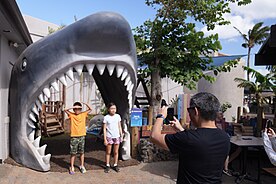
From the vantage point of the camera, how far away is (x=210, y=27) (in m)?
7.68

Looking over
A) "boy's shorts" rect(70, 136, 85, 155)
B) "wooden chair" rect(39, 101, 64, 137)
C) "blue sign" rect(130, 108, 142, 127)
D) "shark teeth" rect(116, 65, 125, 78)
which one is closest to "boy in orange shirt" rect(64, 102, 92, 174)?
"boy's shorts" rect(70, 136, 85, 155)

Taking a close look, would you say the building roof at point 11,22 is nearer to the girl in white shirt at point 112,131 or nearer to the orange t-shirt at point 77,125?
the orange t-shirt at point 77,125

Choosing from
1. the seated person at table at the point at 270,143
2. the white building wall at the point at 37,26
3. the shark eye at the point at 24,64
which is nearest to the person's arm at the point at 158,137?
the seated person at table at the point at 270,143

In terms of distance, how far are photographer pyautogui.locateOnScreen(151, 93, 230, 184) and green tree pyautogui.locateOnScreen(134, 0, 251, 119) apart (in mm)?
5157

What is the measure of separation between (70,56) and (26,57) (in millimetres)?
1008

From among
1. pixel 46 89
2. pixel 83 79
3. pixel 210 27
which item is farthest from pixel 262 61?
pixel 83 79

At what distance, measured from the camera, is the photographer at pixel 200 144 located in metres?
1.86

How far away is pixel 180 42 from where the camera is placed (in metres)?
7.37

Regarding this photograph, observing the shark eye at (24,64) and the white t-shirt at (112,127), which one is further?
the white t-shirt at (112,127)

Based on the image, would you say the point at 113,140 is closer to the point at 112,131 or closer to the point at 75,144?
the point at 112,131

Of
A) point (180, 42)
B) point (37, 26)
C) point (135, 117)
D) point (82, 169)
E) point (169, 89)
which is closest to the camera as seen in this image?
point (82, 169)

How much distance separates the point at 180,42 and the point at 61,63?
13.5 feet

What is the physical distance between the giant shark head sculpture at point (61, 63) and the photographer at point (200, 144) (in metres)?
2.27

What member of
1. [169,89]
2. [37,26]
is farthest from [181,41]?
[37,26]
